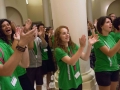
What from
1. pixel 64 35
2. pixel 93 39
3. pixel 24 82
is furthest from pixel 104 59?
pixel 24 82

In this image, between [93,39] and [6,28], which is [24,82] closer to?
[6,28]

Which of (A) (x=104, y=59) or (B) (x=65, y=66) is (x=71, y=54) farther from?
(A) (x=104, y=59)

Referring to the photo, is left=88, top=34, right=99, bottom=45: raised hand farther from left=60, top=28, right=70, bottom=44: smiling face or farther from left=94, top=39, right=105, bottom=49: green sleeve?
left=60, top=28, right=70, bottom=44: smiling face

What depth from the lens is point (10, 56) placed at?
1.75 metres

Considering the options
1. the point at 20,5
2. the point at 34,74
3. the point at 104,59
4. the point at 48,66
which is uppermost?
the point at 20,5

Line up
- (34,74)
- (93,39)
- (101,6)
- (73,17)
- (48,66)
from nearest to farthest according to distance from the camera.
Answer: (93,39)
(73,17)
(34,74)
(48,66)
(101,6)

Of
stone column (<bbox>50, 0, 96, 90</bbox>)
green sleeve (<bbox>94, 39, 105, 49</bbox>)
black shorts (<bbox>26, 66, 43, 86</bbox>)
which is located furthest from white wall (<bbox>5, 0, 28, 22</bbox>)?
green sleeve (<bbox>94, 39, 105, 49</bbox>)

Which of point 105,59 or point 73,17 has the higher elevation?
point 73,17

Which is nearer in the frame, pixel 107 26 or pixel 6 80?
pixel 6 80

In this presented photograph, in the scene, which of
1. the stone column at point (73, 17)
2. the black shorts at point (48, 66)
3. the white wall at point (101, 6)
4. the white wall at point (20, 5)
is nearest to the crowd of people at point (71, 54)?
the stone column at point (73, 17)

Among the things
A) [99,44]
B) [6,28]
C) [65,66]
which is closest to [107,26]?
[99,44]

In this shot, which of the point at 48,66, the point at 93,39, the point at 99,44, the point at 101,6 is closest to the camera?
the point at 93,39

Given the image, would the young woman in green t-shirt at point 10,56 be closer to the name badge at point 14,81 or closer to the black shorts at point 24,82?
→ the name badge at point 14,81

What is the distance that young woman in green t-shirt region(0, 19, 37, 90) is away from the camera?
4.22ft
